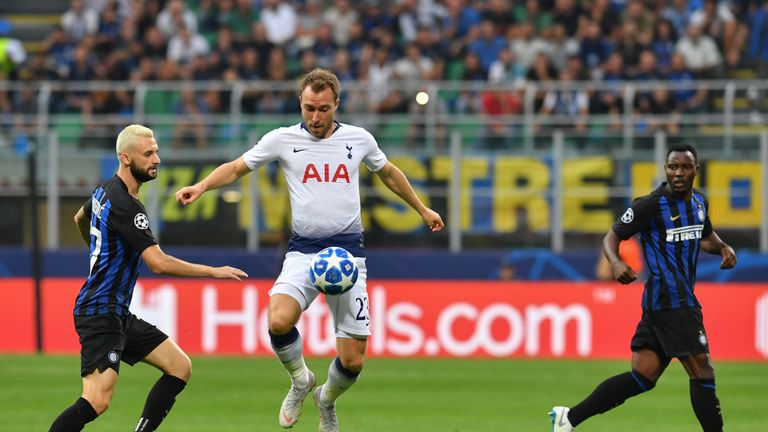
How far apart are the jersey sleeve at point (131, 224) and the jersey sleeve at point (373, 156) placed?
188 cm

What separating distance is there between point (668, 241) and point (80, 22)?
59.8ft

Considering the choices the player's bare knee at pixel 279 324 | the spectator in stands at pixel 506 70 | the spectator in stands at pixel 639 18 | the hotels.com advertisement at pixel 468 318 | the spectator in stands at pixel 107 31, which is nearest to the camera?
the player's bare knee at pixel 279 324

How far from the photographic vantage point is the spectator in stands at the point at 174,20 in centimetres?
2506

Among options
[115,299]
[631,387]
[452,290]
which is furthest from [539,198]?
[115,299]

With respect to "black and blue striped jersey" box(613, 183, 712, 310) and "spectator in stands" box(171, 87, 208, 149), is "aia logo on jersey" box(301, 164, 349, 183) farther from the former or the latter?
"spectator in stands" box(171, 87, 208, 149)

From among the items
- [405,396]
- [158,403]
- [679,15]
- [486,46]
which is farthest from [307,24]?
[158,403]

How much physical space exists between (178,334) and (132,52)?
22.4ft

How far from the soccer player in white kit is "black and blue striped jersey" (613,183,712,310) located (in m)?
1.84

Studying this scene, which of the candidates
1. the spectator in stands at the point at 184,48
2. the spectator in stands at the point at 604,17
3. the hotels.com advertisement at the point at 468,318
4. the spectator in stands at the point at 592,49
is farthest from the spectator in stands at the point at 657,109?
the spectator in stands at the point at 184,48

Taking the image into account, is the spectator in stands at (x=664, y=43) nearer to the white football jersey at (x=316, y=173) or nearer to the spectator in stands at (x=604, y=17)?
the spectator in stands at (x=604, y=17)

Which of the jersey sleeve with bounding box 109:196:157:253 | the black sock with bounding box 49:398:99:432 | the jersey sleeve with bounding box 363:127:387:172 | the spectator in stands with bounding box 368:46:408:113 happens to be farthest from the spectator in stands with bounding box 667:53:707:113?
the black sock with bounding box 49:398:99:432

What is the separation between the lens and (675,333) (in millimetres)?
9453

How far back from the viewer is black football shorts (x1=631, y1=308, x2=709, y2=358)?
941cm

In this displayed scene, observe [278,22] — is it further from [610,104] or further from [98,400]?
[98,400]
